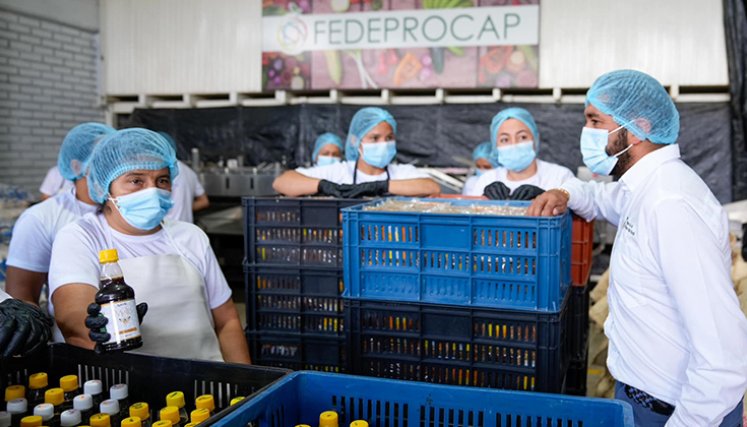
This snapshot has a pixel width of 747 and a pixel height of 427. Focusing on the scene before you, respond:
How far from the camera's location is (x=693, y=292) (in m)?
1.48

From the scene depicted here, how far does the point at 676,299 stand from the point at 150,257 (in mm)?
1553

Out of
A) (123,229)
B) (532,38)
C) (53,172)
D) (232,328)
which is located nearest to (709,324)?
(232,328)

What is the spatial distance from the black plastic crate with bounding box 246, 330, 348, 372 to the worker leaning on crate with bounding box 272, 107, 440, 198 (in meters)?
0.85

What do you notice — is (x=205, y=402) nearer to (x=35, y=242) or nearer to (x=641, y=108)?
(x=641, y=108)

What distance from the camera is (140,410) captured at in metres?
1.33

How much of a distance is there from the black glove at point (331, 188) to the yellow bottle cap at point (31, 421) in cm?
163

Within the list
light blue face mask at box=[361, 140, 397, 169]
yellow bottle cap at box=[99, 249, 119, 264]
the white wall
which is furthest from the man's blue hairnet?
yellow bottle cap at box=[99, 249, 119, 264]

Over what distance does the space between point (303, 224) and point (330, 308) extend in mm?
333

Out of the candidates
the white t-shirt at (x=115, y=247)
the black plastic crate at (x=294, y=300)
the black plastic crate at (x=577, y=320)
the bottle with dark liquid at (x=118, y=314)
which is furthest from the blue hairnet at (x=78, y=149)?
the black plastic crate at (x=577, y=320)

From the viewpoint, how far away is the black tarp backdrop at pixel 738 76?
5.43m

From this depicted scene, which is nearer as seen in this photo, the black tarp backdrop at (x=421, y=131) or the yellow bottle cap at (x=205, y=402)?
the yellow bottle cap at (x=205, y=402)

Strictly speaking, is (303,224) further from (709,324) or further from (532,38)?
(532,38)

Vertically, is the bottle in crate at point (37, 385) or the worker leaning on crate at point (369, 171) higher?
the worker leaning on crate at point (369, 171)

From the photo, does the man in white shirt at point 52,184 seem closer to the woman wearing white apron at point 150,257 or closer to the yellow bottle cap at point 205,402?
the woman wearing white apron at point 150,257
